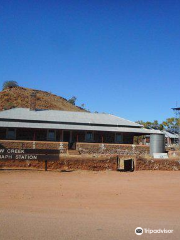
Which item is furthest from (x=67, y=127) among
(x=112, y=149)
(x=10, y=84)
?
(x=10, y=84)

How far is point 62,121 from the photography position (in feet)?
99.5

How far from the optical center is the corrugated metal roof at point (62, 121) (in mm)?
28766

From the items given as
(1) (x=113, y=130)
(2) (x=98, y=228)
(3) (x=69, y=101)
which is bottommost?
(2) (x=98, y=228)

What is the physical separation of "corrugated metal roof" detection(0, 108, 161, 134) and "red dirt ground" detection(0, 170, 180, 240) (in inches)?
693

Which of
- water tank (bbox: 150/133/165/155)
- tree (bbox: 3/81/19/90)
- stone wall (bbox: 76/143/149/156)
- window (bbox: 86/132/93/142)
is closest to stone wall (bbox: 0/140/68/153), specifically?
stone wall (bbox: 76/143/149/156)

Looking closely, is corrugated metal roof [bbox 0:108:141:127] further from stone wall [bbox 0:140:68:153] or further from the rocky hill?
the rocky hill

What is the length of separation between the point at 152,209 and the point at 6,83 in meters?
84.3

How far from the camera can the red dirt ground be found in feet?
17.4

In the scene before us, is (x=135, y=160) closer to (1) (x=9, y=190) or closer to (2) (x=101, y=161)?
(2) (x=101, y=161)

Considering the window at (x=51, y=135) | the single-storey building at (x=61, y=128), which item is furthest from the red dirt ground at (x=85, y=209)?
the window at (x=51, y=135)

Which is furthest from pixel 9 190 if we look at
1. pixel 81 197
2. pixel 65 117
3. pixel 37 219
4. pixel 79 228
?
pixel 65 117

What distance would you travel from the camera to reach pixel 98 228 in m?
5.58

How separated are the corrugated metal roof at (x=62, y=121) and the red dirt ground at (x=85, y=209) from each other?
17603 mm

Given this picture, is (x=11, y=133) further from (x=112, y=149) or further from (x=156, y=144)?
(x=156, y=144)
